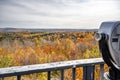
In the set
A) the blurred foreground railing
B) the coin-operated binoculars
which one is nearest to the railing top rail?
the blurred foreground railing

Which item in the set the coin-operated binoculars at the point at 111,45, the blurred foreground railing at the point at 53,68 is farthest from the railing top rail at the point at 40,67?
the coin-operated binoculars at the point at 111,45

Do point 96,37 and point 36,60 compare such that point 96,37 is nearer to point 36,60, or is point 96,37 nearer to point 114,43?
point 114,43

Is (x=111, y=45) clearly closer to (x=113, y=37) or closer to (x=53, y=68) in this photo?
(x=113, y=37)

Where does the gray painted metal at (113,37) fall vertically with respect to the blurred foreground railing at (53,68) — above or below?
above

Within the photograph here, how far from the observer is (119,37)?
1.71 metres

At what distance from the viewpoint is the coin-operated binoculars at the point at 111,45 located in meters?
1.67

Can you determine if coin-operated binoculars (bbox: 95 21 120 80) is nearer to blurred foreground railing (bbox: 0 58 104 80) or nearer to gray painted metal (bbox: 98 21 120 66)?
gray painted metal (bbox: 98 21 120 66)

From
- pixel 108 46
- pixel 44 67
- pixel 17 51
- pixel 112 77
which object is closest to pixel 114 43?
pixel 108 46

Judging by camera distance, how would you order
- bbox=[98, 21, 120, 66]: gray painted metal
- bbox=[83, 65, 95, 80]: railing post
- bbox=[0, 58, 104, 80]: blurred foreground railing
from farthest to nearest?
1. bbox=[83, 65, 95, 80]: railing post
2. bbox=[0, 58, 104, 80]: blurred foreground railing
3. bbox=[98, 21, 120, 66]: gray painted metal

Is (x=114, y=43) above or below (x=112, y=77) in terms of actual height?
above

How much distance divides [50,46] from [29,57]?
1045 centimetres

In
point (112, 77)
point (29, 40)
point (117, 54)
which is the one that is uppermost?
point (117, 54)

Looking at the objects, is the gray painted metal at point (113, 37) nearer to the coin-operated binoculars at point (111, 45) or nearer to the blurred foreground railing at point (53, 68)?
the coin-operated binoculars at point (111, 45)

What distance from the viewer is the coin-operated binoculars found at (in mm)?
1667
